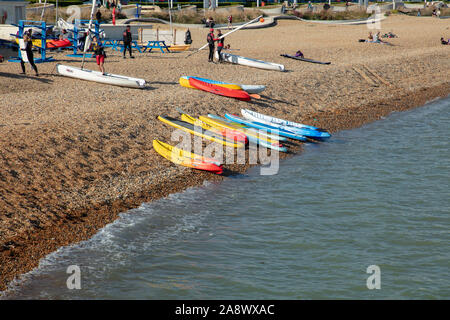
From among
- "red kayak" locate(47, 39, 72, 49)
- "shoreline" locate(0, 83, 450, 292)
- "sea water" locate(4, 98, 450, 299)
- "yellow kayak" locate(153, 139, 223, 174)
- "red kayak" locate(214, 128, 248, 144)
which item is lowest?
"sea water" locate(4, 98, 450, 299)

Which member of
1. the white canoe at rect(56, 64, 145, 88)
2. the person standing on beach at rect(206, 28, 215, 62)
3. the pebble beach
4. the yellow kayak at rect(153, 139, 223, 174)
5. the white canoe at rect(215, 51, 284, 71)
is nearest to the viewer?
the pebble beach

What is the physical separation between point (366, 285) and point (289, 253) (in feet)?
6.37

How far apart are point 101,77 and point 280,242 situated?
13.5 metres

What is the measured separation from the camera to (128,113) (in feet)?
63.8

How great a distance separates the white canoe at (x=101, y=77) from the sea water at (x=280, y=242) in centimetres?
779

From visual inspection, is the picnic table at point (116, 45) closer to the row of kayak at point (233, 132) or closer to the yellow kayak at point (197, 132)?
the row of kayak at point (233, 132)

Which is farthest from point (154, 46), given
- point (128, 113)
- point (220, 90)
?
point (128, 113)

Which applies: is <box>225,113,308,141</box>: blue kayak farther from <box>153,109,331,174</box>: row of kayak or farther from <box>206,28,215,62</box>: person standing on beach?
<box>206,28,215,62</box>: person standing on beach

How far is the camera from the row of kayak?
17.2m

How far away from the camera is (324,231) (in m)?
13.7

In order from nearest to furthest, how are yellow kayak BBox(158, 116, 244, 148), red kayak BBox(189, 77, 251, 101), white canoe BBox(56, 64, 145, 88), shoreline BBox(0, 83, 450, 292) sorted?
shoreline BBox(0, 83, 450, 292)
yellow kayak BBox(158, 116, 244, 148)
white canoe BBox(56, 64, 145, 88)
red kayak BBox(189, 77, 251, 101)

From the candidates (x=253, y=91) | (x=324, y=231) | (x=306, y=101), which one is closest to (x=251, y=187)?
(x=324, y=231)

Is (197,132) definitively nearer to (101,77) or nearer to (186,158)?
(186,158)

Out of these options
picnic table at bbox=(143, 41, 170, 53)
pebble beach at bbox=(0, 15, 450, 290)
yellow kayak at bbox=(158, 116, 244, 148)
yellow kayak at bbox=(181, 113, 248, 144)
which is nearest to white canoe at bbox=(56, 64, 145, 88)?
pebble beach at bbox=(0, 15, 450, 290)
